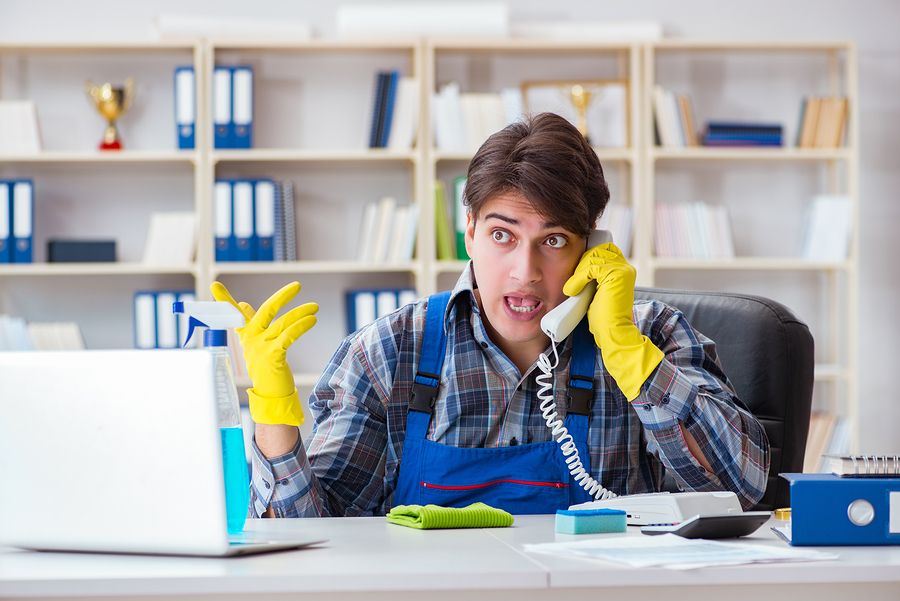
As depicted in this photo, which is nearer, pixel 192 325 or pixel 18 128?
pixel 192 325

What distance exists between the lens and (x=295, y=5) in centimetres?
418

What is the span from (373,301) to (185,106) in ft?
3.28

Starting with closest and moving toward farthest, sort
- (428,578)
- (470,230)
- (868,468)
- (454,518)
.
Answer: (428,578) → (868,468) → (454,518) → (470,230)

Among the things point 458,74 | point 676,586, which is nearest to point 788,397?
point 676,586

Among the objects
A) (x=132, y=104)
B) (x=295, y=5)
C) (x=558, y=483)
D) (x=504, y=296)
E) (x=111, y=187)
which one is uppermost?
(x=295, y=5)

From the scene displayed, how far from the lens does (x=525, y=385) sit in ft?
5.90

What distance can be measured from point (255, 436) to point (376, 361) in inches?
14.1

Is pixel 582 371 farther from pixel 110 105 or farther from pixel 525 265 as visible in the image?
pixel 110 105

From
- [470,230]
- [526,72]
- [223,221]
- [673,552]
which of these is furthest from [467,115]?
[673,552]

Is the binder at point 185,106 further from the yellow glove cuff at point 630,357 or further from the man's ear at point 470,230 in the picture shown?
the yellow glove cuff at point 630,357

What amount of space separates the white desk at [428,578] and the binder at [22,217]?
3.11 metres

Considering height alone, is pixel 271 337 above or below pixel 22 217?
below

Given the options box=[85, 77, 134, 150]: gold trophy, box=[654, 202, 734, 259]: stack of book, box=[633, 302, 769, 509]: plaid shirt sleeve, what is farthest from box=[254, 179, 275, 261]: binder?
box=[633, 302, 769, 509]: plaid shirt sleeve

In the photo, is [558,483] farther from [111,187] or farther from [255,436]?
[111,187]
